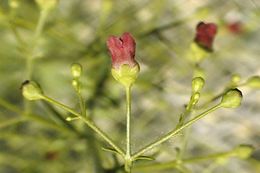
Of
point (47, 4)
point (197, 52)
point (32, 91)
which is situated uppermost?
point (47, 4)

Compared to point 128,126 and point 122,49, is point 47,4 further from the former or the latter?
point 128,126

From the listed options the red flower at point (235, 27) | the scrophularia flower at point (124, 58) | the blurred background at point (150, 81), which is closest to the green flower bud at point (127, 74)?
the scrophularia flower at point (124, 58)

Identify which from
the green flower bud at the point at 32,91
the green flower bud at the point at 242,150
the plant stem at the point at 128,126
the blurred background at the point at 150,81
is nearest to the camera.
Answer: the plant stem at the point at 128,126

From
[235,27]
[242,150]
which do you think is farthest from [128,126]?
[235,27]

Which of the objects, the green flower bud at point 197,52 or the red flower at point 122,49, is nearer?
the red flower at point 122,49

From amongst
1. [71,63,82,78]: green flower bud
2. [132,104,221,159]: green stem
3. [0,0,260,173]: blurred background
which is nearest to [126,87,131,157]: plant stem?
[132,104,221,159]: green stem

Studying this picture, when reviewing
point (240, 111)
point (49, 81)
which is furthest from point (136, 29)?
point (240, 111)

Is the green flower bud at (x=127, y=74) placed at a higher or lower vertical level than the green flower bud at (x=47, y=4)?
lower

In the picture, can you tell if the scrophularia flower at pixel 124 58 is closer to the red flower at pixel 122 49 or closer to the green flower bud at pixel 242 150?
the red flower at pixel 122 49
